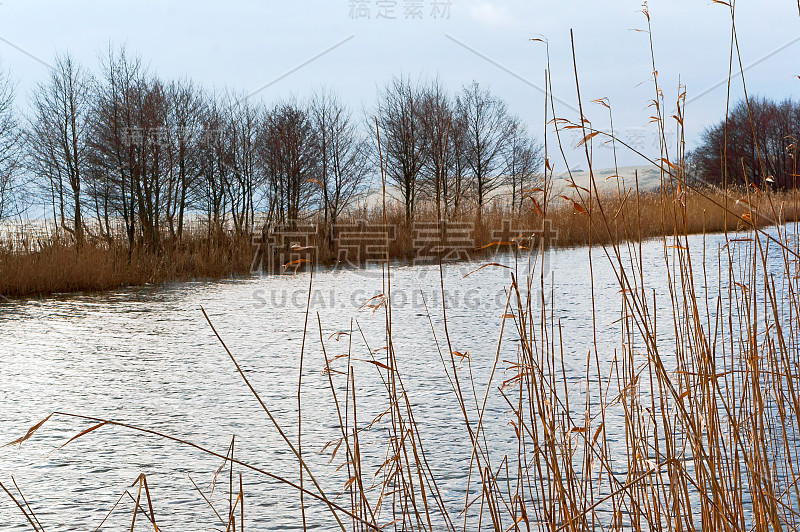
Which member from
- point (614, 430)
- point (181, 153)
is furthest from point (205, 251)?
point (614, 430)

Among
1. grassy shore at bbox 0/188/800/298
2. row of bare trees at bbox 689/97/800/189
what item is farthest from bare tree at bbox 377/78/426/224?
row of bare trees at bbox 689/97/800/189

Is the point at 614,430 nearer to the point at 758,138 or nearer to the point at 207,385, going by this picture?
the point at 207,385

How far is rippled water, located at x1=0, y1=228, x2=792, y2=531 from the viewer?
175cm

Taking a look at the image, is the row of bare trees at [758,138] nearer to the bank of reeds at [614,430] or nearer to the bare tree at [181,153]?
the bare tree at [181,153]

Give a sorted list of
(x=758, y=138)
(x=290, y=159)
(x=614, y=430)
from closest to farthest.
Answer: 1. (x=614, y=430)
2. (x=290, y=159)
3. (x=758, y=138)

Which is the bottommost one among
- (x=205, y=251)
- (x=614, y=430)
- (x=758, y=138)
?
(x=614, y=430)

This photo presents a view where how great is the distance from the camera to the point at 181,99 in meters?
9.76

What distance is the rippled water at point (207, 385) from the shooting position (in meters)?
1.75

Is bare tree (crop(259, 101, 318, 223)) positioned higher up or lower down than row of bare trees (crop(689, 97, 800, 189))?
lower down

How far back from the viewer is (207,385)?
111 inches

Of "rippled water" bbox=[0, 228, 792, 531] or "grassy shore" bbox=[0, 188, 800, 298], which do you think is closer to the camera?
"rippled water" bbox=[0, 228, 792, 531]

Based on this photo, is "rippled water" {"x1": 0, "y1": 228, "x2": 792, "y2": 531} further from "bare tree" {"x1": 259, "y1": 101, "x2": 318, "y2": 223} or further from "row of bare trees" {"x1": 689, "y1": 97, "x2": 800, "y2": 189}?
"row of bare trees" {"x1": 689, "y1": 97, "x2": 800, "y2": 189}

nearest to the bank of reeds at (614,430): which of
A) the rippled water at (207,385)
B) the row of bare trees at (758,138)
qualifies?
the rippled water at (207,385)

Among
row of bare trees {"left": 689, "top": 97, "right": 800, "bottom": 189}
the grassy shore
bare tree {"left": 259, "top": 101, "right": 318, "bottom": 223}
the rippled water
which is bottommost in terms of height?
the rippled water
